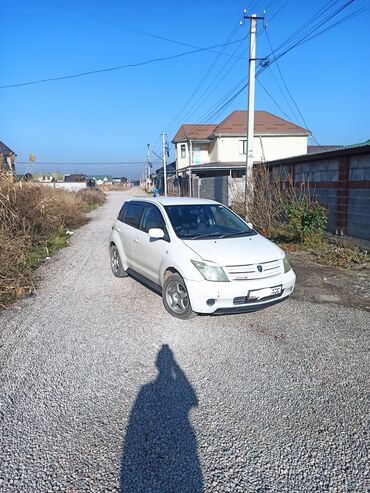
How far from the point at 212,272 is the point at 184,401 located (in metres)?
1.75

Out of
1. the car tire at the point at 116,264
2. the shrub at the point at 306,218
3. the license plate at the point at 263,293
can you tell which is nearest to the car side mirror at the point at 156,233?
the license plate at the point at 263,293

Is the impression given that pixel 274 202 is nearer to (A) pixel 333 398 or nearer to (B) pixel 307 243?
(B) pixel 307 243

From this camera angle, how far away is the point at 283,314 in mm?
4961

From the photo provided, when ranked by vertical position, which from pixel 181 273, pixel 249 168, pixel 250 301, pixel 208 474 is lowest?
pixel 208 474

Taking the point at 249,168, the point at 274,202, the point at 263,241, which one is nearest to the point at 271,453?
the point at 263,241

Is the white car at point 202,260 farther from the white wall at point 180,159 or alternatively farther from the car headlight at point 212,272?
the white wall at point 180,159

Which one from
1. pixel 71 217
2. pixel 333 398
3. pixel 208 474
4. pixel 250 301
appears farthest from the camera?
pixel 71 217

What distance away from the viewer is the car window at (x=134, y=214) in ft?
21.0

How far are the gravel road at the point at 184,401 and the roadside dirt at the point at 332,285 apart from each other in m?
0.41

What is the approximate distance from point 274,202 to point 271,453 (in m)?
9.09

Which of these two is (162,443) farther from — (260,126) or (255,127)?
(260,126)

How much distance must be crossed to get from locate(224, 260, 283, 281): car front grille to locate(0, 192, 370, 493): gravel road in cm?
68

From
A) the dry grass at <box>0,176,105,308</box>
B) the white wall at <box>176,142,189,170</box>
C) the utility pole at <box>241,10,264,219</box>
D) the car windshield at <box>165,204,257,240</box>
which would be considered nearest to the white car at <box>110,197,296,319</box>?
the car windshield at <box>165,204,257,240</box>

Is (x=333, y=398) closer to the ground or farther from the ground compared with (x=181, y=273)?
closer to the ground
